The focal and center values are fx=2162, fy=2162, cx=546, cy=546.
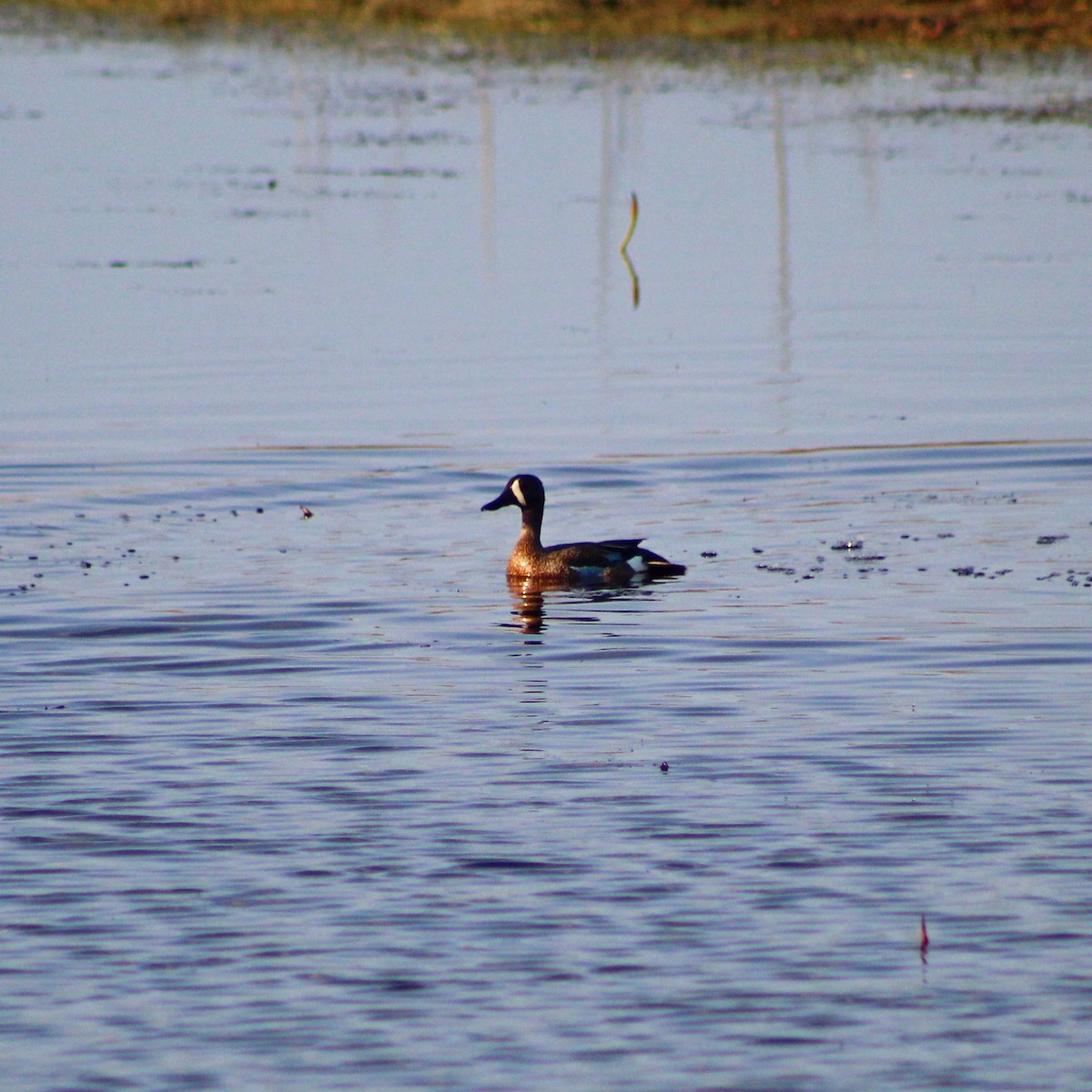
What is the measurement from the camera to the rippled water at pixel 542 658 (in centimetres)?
685

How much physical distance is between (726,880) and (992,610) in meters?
4.84

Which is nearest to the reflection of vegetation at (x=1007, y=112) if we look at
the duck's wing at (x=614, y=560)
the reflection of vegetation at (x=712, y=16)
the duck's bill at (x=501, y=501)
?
the reflection of vegetation at (x=712, y=16)

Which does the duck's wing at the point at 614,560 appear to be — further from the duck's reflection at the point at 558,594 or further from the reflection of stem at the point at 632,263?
the reflection of stem at the point at 632,263

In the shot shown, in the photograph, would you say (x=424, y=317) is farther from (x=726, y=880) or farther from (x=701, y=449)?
(x=726, y=880)

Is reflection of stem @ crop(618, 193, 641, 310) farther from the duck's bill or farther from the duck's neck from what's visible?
the duck's neck

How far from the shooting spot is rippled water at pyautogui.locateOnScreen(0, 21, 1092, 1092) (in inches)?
270

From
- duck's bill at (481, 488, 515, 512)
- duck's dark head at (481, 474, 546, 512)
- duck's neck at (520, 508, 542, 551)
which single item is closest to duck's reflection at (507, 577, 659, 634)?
duck's neck at (520, 508, 542, 551)

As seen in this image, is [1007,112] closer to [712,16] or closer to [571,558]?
[712,16]

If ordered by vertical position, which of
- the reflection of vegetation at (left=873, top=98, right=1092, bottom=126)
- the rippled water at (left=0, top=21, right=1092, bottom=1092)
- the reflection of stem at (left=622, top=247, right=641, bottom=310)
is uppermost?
the reflection of vegetation at (left=873, top=98, right=1092, bottom=126)

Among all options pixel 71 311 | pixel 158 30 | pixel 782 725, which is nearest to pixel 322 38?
pixel 158 30

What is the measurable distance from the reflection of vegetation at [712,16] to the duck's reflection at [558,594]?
34.8 metres

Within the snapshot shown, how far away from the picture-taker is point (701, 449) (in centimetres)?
1683

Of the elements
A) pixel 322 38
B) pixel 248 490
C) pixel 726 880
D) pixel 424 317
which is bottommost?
pixel 726 880

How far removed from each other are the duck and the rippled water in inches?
5.8
